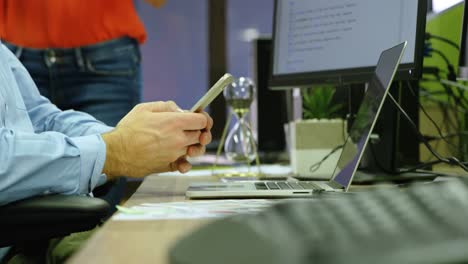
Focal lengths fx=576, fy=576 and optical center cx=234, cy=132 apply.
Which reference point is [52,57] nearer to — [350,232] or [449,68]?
[449,68]

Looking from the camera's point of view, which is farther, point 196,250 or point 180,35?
point 180,35

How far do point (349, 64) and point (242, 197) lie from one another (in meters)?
0.53

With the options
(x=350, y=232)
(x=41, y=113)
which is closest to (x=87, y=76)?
(x=41, y=113)

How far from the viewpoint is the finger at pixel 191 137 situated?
104 centimetres

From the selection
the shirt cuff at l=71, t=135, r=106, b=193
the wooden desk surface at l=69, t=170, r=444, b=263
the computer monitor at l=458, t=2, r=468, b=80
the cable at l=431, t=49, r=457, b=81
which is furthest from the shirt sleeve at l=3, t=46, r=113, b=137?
the cable at l=431, t=49, r=457, b=81

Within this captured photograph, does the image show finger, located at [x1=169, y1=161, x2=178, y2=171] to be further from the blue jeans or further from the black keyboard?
the black keyboard

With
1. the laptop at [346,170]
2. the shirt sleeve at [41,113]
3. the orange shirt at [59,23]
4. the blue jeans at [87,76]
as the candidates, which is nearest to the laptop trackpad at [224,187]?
the laptop at [346,170]

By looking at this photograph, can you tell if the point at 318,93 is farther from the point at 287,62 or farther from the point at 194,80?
the point at 194,80

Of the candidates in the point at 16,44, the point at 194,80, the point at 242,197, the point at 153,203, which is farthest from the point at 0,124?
the point at 194,80

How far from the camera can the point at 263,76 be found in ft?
7.02

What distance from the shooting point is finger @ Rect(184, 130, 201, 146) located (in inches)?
40.9

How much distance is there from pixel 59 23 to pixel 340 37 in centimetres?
85

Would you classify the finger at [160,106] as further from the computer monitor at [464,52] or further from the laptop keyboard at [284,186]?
the computer monitor at [464,52]

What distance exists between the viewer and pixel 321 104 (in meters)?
1.49
